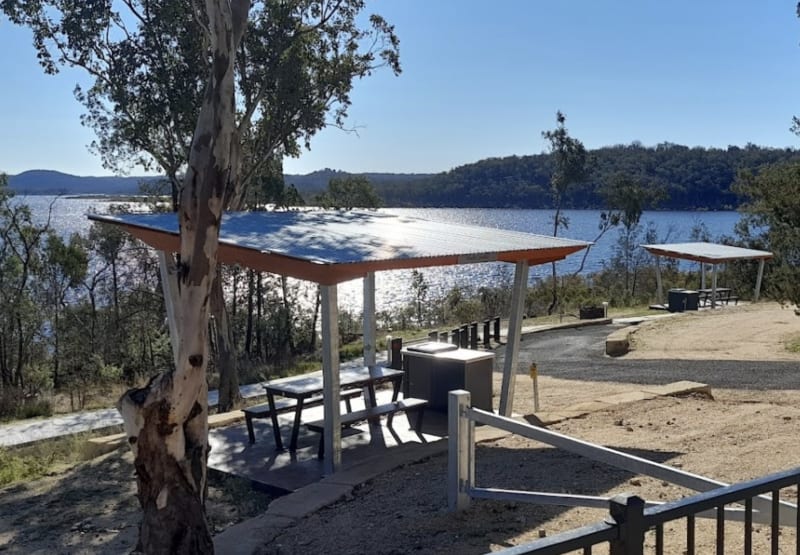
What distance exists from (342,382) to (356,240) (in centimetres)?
147

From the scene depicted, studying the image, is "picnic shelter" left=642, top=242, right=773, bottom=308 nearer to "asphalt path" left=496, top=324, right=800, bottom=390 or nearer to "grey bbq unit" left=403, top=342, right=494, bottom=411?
"asphalt path" left=496, top=324, right=800, bottom=390

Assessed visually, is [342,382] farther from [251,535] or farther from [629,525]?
[629,525]

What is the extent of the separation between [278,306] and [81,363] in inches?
282

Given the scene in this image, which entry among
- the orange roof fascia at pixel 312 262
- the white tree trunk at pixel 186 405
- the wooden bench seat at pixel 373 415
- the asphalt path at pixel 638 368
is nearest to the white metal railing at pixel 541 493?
the white tree trunk at pixel 186 405

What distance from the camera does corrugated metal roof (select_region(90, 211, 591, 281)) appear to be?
7094 mm

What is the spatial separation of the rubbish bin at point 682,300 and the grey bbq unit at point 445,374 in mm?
17734

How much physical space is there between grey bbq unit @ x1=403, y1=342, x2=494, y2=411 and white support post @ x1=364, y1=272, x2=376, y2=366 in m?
0.81

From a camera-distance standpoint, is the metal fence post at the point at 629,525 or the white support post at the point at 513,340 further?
the white support post at the point at 513,340

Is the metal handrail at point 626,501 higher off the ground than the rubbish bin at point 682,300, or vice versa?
the metal handrail at point 626,501

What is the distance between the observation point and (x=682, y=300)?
25172mm

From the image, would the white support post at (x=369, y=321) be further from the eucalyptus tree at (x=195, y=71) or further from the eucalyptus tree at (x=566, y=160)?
the eucalyptus tree at (x=566, y=160)

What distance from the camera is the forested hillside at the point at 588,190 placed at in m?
64.4

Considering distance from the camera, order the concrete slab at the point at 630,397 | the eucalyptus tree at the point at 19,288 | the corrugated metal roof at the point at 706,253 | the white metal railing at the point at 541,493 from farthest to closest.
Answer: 1. the corrugated metal roof at the point at 706,253
2. the eucalyptus tree at the point at 19,288
3. the concrete slab at the point at 630,397
4. the white metal railing at the point at 541,493

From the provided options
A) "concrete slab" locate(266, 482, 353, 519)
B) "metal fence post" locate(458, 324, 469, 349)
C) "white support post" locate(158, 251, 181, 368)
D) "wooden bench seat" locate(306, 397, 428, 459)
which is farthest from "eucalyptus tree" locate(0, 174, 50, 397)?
"concrete slab" locate(266, 482, 353, 519)
